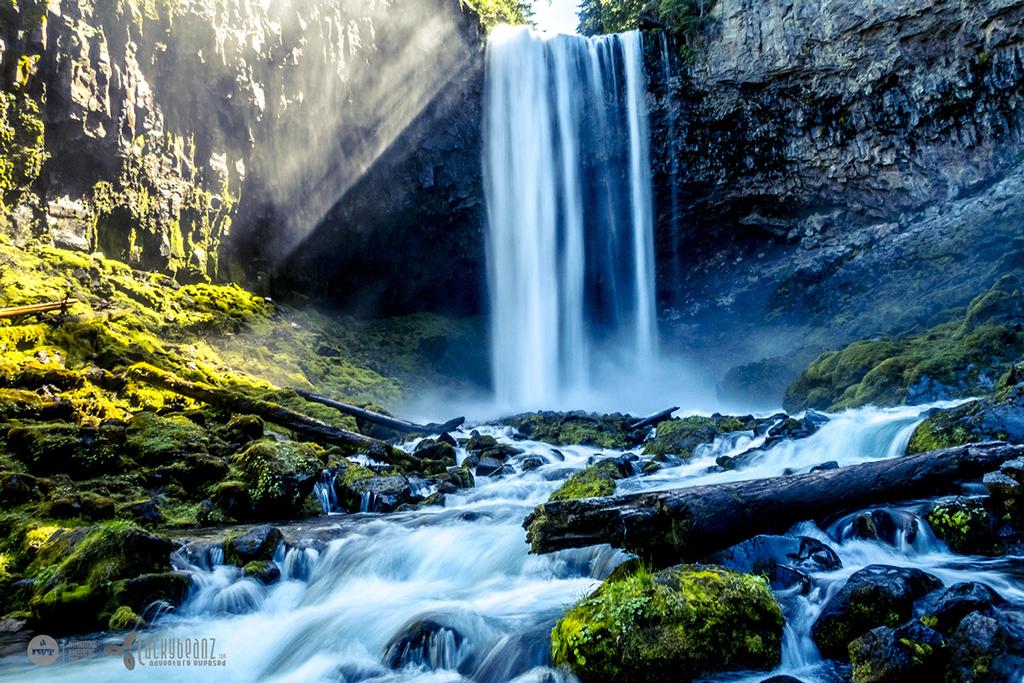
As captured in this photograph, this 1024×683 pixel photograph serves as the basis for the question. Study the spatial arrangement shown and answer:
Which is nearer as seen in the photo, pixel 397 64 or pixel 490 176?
pixel 397 64

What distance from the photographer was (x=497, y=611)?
17.1ft

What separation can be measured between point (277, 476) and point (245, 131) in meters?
17.2

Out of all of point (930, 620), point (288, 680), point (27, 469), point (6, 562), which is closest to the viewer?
point (930, 620)

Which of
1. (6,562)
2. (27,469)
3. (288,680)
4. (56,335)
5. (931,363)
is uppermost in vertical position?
(56,335)

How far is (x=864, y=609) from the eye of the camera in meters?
3.89

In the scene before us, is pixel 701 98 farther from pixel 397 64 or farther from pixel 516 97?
pixel 397 64

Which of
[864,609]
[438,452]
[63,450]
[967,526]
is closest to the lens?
[864,609]

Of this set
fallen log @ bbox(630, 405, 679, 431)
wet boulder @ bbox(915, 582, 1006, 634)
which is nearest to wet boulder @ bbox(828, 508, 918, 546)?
wet boulder @ bbox(915, 582, 1006, 634)

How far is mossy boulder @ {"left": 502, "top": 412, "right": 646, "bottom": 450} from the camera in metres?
14.8

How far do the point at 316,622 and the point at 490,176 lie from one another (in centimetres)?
2391

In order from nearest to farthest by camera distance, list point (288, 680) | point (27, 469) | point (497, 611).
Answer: point (288, 680) < point (497, 611) < point (27, 469)

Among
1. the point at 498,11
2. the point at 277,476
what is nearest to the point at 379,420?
the point at 277,476

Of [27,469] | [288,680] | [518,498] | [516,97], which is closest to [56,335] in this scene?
[27,469]

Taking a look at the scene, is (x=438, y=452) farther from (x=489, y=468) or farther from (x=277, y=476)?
(x=277, y=476)
